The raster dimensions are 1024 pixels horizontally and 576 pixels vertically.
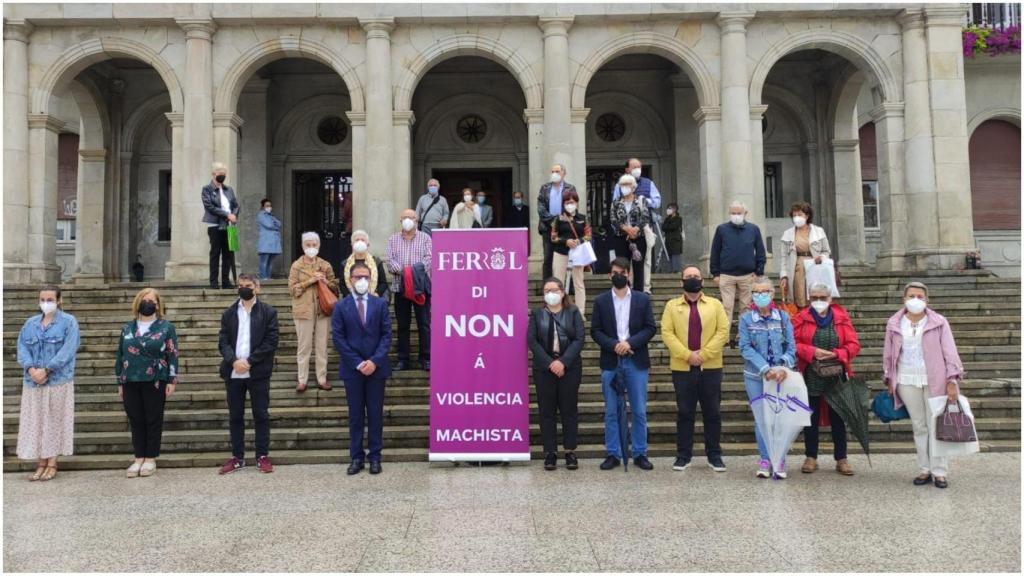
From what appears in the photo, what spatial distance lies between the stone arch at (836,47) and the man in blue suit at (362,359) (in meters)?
10.8

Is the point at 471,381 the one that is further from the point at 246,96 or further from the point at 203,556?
the point at 246,96

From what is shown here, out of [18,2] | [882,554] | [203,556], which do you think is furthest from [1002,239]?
[18,2]

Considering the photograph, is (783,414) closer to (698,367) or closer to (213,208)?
(698,367)

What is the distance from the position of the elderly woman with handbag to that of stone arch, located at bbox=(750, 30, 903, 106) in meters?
10.3

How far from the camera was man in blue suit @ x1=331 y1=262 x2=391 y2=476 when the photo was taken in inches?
289

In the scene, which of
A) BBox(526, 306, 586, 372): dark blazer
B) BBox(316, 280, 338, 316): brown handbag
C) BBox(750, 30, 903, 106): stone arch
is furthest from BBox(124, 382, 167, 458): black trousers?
BBox(750, 30, 903, 106): stone arch

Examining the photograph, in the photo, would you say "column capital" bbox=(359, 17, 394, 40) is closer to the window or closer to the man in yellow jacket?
the man in yellow jacket

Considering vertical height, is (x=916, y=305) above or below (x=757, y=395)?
above

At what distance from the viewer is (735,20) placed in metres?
15.2

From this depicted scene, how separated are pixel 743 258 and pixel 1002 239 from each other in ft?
48.6

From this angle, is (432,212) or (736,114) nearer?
(432,212)

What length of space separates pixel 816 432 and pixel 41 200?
1500 centimetres

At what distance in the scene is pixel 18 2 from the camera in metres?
15.0

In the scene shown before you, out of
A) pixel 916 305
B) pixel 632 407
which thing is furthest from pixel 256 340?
pixel 916 305
